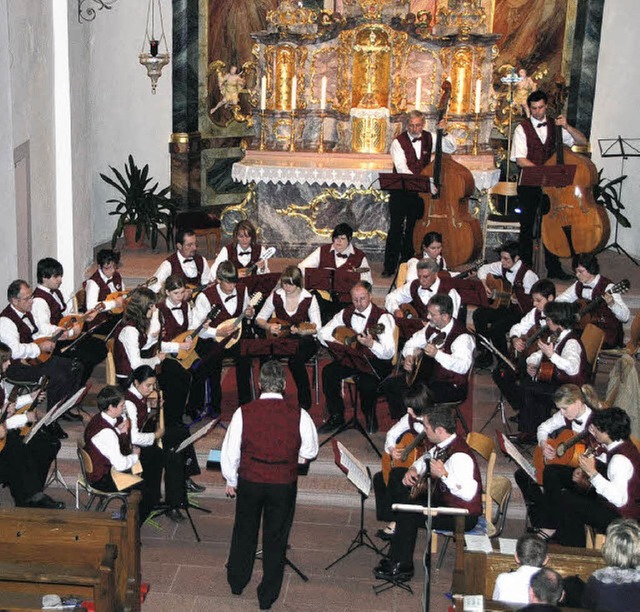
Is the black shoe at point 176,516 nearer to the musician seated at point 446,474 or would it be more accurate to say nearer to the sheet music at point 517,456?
the musician seated at point 446,474

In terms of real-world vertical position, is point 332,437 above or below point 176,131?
below

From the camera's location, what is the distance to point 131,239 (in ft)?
44.2

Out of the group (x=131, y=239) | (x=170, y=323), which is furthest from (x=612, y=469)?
(x=131, y=239)

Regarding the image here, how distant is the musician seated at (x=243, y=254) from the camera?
33.3ft

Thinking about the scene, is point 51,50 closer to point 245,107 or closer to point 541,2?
point 245,107

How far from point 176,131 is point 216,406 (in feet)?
18.6

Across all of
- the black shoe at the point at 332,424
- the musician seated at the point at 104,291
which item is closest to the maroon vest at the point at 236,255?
the musician seated at the point at 104,291

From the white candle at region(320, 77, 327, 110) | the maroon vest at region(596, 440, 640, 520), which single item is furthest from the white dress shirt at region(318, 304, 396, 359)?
the white candle at region(320, 77, 327, 110)

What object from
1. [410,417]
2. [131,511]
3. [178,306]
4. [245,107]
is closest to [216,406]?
[178,306]

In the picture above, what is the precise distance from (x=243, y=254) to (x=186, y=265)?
0.54 metres

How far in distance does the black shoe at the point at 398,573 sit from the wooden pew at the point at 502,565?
47.4 inches

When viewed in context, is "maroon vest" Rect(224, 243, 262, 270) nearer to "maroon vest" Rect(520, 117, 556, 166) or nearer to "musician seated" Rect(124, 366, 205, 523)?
"musician seated" Rect(124, 366, 205, 523)

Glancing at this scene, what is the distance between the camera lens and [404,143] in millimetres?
11312

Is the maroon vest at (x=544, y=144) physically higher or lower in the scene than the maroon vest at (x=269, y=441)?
higher
